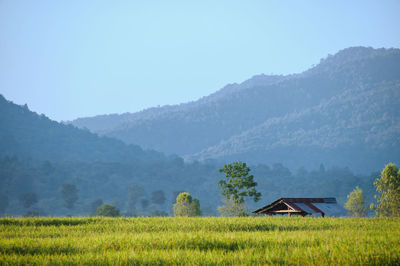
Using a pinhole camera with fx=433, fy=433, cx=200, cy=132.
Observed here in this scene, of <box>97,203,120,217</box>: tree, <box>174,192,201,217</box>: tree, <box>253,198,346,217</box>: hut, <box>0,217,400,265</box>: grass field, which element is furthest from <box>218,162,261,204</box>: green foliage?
<box>0,217,400,265</box>: grass field

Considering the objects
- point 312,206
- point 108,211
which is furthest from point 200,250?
point 108,211

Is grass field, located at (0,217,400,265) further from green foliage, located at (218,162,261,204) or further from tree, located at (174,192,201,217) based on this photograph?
tree, located at (174,192,201,217)

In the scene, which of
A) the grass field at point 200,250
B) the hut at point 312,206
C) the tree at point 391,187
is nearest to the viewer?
the grass field at point 200,250

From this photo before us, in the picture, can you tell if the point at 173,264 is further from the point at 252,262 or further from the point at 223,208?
the point at 223,208

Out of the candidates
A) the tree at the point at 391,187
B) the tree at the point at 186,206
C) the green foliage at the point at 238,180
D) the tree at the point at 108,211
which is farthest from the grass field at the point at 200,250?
the tree at the point at 108,211

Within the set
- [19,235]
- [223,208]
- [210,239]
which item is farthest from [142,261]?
[223,208]

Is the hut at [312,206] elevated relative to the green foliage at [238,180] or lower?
lower

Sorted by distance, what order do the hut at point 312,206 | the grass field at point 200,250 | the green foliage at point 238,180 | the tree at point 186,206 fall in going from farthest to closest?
1. the tree at point 186,206
2. the green foliage at point 238,180
3. the hut at point 312,206
4. the grass field at point 200,250

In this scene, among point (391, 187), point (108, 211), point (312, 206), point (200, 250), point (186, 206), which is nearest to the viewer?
point (200, 250)

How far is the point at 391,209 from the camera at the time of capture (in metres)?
73.2

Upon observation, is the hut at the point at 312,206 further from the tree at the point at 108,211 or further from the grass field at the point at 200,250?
the tree at the point at 108,211

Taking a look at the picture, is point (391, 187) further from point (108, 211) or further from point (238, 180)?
point (108, 211)

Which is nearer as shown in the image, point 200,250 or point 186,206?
point 200,250

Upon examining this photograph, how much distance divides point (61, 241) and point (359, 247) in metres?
12.2
